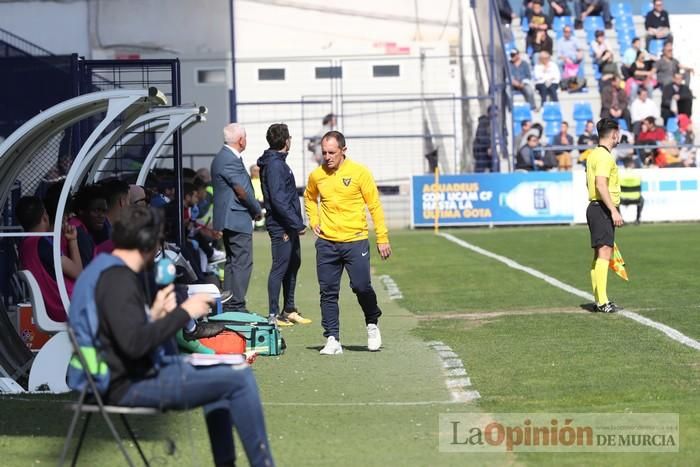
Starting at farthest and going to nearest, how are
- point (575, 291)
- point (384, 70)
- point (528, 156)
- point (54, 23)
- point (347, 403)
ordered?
point (54, 23), point (384, 70), point (528, 156), point (575, 291), point (347, 403)

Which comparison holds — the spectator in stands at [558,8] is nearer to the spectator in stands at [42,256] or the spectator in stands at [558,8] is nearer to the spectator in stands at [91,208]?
the spectator in stands at [91,208]

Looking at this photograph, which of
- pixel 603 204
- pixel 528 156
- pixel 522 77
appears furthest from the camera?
pixel 522 77

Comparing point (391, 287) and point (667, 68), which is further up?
point (667, 68)

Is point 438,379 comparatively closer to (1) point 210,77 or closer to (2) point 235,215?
(2) point 235,215

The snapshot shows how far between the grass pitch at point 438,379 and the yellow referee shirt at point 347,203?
987 millimetres

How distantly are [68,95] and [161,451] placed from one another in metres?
7.43

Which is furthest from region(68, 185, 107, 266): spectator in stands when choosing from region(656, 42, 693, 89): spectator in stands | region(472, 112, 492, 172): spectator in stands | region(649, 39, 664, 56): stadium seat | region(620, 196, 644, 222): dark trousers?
region(649, 39, 664, 56): stadium seat

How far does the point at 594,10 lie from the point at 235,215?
30848 mm

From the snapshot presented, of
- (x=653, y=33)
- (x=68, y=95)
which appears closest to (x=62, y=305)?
(x=68, y=95)

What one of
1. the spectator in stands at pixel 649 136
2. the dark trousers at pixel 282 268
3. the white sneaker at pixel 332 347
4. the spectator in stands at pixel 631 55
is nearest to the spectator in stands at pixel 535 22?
the spectator in stands at pixel 631 55

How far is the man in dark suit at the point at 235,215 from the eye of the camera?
45.1 ft

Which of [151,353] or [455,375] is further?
[455,375]

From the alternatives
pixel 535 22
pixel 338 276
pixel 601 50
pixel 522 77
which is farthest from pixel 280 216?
pixel 535 22

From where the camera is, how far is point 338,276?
11656 millimetres
